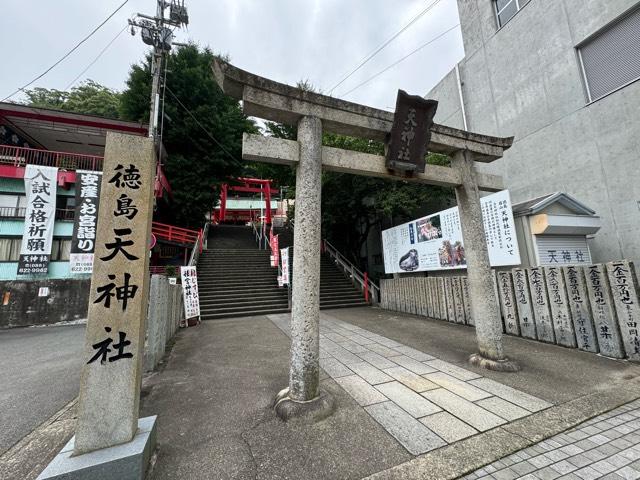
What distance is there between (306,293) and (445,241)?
6857mm

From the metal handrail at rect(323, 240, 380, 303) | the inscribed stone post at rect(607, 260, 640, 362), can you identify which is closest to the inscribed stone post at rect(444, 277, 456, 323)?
the inscribed stone post at rect(607, 260, 640, 362)

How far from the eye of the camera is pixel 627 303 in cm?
441

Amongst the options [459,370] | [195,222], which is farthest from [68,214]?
[459,370]

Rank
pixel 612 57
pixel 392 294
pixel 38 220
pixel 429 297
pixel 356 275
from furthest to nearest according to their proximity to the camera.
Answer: pixel 356 275
pixel 38 220
pixel 392 294
pixel 429 297
pixel 612 57

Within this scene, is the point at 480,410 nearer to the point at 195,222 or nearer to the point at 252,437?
the point at 252,437

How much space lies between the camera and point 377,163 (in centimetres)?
423

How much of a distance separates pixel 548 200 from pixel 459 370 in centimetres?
560

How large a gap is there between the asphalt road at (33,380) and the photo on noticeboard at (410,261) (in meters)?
9.41

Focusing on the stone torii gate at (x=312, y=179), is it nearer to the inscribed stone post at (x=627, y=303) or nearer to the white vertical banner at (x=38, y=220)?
the inscribed stone post at (x=627, y=303)

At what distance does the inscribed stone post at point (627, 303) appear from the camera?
4.34 metres

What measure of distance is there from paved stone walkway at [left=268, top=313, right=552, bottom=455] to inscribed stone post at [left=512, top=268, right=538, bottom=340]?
267cm

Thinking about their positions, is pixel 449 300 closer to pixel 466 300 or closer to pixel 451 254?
pixel 466 300

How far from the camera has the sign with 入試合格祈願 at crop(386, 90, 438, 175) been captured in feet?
13.5

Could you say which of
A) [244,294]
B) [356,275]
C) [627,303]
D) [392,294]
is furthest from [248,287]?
[627,303]
